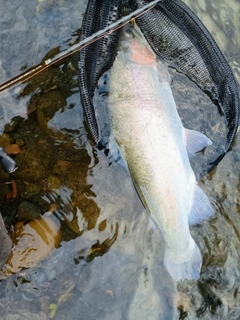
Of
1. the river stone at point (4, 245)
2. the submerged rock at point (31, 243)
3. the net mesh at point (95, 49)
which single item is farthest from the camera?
the submerged rock at point (31, 243)

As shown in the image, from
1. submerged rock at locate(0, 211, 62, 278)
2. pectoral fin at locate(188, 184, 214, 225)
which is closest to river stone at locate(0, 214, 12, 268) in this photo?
submerged rock at locate(0, 211, 62, 278)

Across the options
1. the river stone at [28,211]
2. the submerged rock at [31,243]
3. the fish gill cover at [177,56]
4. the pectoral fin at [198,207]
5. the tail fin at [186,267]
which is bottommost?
the tail fin at [186,267]

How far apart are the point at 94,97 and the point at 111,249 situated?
1241mm

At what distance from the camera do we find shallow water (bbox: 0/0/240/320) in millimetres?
3262

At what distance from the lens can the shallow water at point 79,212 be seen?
326 cm

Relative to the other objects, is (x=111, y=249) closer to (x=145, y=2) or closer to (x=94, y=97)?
(x=94, y=97)

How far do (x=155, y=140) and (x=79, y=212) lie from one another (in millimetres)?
987

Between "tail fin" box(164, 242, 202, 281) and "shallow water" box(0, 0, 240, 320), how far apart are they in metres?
0.32

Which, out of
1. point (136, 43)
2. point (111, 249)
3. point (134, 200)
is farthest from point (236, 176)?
point (136, 43)

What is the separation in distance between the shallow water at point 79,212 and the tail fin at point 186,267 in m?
0.32

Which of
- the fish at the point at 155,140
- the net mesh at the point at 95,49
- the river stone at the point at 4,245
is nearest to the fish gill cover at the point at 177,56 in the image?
the net mesh at the point at 95,49

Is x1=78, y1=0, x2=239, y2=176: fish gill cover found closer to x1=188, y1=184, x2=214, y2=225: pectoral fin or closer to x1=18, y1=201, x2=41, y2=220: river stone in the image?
x1=188, y1=184, x2=214, y2=225: pectoral fin

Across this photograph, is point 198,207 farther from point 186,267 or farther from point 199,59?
point 199,59

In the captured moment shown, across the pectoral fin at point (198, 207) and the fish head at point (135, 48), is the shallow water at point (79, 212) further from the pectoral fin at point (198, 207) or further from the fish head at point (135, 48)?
the fish head at point (135, 48)
